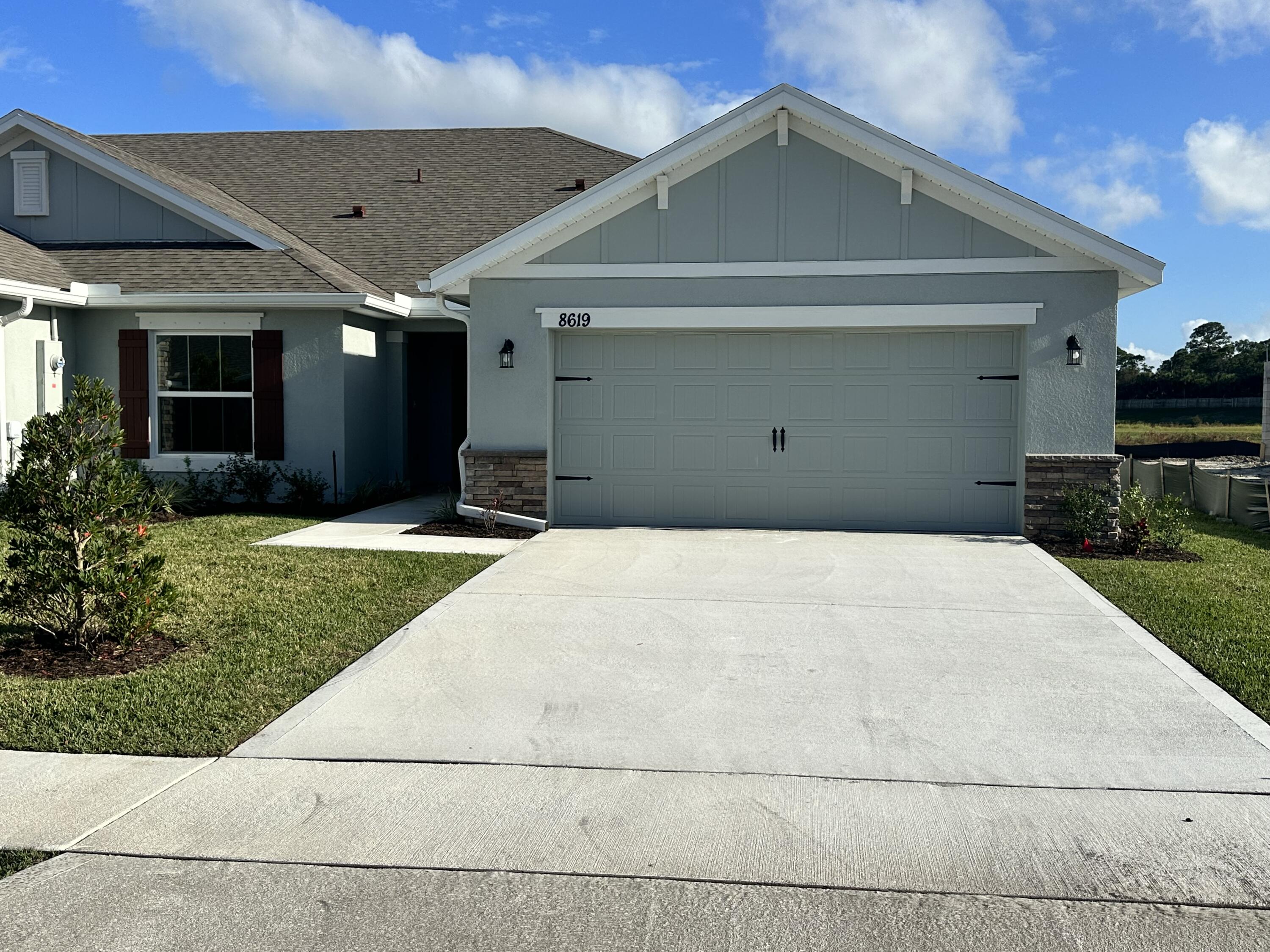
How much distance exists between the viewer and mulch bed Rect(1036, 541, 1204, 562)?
10.9 metres

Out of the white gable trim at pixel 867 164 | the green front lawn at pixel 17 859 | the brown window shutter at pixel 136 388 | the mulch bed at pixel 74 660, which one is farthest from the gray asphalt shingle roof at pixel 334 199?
the green front lawn at pixel 17 859

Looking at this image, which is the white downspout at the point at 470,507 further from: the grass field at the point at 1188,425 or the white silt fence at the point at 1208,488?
the grass field at the point at 1188,425

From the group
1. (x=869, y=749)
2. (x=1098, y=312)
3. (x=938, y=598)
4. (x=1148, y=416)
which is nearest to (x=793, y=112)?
(x=1098, y=312)

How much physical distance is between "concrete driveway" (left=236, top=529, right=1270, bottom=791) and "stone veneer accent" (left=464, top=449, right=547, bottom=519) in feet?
8.25

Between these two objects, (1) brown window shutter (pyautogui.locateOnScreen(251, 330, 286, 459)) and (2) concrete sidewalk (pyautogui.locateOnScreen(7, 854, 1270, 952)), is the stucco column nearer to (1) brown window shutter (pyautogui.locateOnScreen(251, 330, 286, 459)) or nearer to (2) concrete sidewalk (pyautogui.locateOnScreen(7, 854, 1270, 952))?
(1) brown window shutter (pyautogui.locateOnScreen(251, 330, 286, 459))

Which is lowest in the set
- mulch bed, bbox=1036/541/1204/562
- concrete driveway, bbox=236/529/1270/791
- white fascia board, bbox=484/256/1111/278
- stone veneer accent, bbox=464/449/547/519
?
concrete driveway, bbox=236/529/1270/791

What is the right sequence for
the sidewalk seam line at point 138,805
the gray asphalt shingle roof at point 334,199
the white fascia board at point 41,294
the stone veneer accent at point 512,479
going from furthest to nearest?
the gray asphalt shingle roof at point 334,199, the white fascia board at point 41,294, the stone veneer accent at point 512,479, the sidewalk seam line at point 138,805

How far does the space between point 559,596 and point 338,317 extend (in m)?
7.11

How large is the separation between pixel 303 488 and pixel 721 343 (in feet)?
18.3

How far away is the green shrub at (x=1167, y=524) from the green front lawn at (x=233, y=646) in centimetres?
686

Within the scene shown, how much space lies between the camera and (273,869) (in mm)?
4023

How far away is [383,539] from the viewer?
37.6ft

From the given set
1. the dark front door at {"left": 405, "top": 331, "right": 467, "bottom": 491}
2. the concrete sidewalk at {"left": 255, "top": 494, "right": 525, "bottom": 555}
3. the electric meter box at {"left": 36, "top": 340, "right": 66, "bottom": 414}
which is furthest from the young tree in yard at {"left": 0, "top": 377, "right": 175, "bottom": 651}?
the dark front door at {"left": 405, "top": 331, "right": 467, "bottom": 491}

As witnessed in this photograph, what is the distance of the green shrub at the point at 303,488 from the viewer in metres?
13.8
